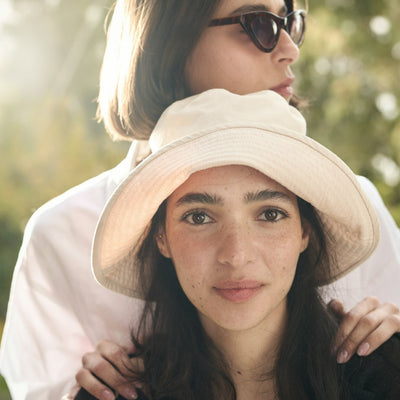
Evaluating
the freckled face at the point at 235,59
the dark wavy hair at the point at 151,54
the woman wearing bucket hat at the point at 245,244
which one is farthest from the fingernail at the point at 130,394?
the freckled face at the point at 235,59

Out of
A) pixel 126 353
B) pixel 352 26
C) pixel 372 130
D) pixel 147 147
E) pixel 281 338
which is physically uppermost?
pixel 352 26

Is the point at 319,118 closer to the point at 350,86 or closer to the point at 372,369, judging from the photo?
the point at 350,86

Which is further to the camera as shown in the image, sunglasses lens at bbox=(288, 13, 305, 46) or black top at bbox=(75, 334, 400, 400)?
sunglasses lens at bbox=(288, 13, 305, 46)

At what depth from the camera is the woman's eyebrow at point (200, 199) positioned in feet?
5.91

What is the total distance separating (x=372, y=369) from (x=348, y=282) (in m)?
0.61

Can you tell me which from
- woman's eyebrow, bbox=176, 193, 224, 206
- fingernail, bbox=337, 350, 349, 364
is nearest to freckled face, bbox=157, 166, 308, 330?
woman's eyebrow, bbox=176, 193, 224, 206

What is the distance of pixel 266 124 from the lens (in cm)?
172

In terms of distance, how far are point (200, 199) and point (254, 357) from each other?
56cm

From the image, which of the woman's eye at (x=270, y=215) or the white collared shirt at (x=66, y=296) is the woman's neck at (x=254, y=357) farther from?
the white collared shirt at (x=66, y=296)

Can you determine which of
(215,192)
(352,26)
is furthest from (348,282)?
(352,26)

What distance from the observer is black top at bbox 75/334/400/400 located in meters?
1.82

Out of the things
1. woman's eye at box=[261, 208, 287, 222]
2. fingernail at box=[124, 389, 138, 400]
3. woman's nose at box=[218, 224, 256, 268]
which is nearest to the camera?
woman's nose at box=[218, 224, 256, 268]

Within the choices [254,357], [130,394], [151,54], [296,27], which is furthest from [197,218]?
[296,27]

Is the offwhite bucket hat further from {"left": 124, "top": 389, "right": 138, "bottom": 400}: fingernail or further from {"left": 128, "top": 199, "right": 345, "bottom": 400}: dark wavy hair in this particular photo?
{"left": 124, "top": 389, "right": 138, "bottom": 400}: fingernail
